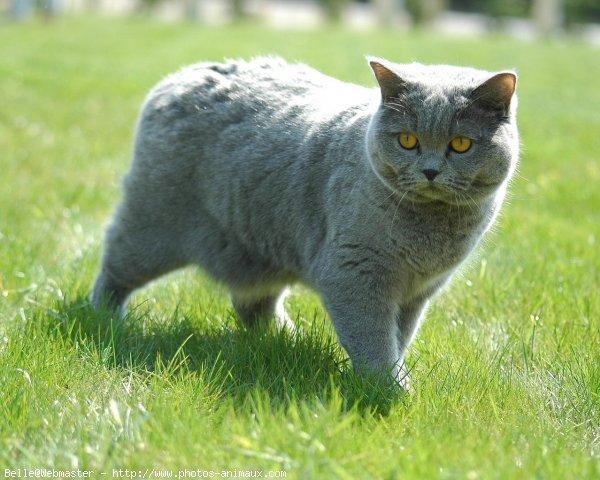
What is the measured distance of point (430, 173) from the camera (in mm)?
2686

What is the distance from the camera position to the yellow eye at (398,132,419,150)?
2764 mm

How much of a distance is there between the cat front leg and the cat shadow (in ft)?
0.27

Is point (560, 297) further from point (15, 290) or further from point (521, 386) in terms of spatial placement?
point (15, 290)

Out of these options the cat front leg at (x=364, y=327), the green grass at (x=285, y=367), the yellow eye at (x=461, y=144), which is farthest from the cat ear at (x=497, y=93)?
the green grass at (x=285, y=367)

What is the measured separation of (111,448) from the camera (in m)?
2.17

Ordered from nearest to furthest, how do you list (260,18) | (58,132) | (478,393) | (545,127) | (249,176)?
(478,393) < (249,176) < (58,132) < (545,127) < (260,18)

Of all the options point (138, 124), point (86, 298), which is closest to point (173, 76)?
point (138, 124)

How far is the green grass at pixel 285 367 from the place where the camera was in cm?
219

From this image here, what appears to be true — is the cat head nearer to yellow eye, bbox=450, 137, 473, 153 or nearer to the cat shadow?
yellow eye, bbox=450, 137, 473, 153

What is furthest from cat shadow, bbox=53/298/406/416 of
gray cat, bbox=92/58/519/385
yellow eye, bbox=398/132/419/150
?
yellow eye, bbox=398/132/419/150

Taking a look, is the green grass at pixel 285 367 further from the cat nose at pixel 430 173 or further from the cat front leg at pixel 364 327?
the cat nose at pixel 430 173

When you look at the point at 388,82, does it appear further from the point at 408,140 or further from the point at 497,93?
the point at 497,93

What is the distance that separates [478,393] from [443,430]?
14.5 inches

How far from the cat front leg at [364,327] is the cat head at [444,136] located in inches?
14.5
